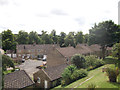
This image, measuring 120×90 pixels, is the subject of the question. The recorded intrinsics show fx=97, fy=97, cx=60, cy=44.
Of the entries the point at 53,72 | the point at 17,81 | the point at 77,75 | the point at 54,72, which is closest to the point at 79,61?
the point at 77,75

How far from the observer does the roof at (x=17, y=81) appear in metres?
16.0

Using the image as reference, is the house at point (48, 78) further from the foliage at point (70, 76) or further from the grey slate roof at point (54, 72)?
the foliage at point (70, 76)

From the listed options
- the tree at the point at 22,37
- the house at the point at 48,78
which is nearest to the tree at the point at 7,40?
the tree at the point at 22,37

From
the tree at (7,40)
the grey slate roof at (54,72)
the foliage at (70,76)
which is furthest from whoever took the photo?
the tree at (7,40)

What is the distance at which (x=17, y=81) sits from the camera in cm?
1700

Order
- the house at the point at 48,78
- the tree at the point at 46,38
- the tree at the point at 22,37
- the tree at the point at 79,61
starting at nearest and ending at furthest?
the house at the point at 48,78 → the tree at the point at 79,61 → the tree at the point at 22,37 → the tree at the point at 46,38

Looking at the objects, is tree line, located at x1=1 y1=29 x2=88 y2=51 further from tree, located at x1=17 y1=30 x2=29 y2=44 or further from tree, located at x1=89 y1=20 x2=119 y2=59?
tree, located at x1=89 y1=20 x2=119 y2=59

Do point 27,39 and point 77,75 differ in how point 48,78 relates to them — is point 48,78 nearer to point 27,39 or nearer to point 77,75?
point 77,75

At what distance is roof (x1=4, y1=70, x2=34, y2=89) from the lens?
52.6ft

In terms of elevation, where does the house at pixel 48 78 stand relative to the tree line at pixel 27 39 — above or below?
below

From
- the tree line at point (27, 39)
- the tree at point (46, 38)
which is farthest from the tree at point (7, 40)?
the tree at point (46, 38)

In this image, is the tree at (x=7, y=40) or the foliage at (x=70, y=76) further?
the tree at (x=7, y=40)

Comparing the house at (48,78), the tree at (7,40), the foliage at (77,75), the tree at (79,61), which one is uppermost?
the tree at (7,40)

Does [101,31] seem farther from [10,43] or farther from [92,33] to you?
[10,43]
